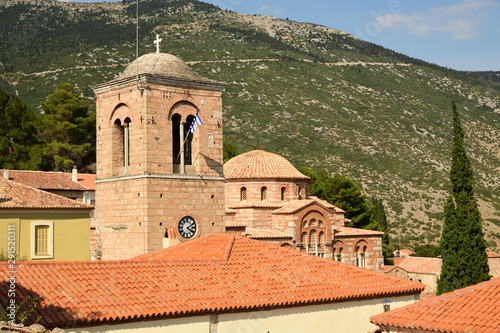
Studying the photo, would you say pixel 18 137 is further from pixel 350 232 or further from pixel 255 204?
pixel 350 232

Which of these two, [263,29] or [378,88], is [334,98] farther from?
[263,29]

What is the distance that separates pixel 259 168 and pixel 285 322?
26.3 m

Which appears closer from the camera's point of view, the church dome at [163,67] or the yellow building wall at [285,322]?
the yellow building wall at [285,322]

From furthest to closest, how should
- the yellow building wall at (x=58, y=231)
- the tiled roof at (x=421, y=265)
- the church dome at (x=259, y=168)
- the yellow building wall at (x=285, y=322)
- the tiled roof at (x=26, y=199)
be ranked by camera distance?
the tiled roof at (x=421, y=265) < the church dome at (x=259, y=168) < the tiled roof at (x=26, y=199) < the yellow building wall at (x=58, y=231) < the yellow building wall at (x=285, y=322)

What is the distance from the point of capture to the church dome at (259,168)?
130ft

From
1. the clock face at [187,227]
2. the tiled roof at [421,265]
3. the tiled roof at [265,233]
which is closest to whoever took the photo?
the clock face at [187,227]

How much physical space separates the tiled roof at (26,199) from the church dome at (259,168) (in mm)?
14886

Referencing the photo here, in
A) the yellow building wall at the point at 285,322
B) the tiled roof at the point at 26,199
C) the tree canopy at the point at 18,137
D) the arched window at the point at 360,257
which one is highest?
the tree canopy at the point at 18,137

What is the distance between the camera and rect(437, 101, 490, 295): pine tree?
101ft

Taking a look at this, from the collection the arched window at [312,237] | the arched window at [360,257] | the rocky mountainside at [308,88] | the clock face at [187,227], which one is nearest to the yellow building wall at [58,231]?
the clock face at [187,227]

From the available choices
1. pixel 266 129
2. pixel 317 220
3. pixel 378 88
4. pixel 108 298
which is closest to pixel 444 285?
pixel 317 220

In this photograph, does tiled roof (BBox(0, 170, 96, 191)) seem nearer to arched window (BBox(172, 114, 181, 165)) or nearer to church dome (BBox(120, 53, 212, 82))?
church dome (BBox(120, 53, 212, 82))

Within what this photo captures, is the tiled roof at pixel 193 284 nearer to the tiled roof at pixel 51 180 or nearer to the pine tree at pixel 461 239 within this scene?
the pine tree at pixel 461 239

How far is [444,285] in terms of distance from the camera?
1219 inches
